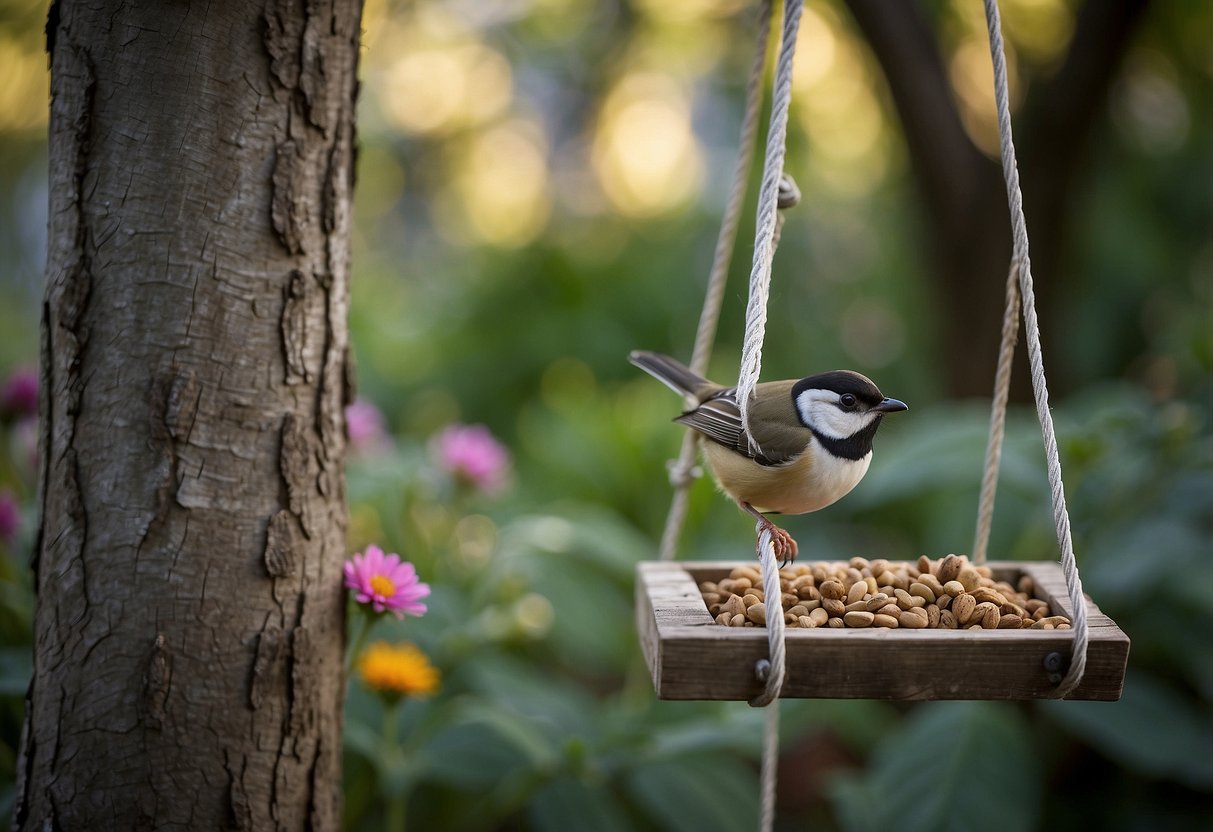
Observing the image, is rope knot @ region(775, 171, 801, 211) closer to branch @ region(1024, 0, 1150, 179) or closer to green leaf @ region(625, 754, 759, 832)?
green leaf @ region(625, 754, 759, 832)

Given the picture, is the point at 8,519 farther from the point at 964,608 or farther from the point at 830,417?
the point at 964,608

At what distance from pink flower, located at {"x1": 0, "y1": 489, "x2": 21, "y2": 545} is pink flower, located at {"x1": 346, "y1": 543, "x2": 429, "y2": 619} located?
1201 millimetres

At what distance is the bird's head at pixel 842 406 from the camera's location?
1.97 metres

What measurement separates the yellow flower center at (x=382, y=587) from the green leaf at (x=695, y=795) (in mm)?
1184

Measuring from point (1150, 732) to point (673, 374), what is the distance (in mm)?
1915

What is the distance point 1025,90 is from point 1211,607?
3.04 metres

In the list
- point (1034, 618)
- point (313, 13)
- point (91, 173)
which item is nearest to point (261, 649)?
point (91, 173)

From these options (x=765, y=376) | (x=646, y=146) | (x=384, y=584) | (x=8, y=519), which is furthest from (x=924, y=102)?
(x=646, y=146)

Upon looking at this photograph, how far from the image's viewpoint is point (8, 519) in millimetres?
2531

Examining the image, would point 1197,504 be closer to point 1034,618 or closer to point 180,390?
point 1034,618

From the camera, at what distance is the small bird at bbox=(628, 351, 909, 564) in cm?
198

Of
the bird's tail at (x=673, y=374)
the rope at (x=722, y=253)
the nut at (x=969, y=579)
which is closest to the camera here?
the nut at (x=969, y=579)

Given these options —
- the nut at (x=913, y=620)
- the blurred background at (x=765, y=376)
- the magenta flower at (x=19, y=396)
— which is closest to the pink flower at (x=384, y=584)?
the blurred background at (x=765, y=376)

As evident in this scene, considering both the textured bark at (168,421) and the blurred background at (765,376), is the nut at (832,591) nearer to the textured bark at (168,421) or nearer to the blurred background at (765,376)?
the blurred background at (765,376)
